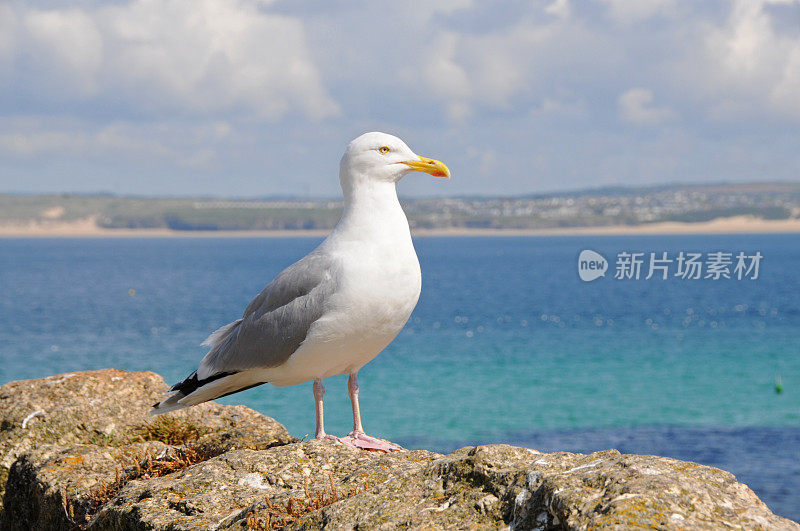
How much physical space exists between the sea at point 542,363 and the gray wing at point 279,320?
49.8 ft

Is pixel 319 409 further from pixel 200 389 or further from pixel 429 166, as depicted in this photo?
pixel 429 166

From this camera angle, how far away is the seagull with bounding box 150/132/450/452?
21.3 feet

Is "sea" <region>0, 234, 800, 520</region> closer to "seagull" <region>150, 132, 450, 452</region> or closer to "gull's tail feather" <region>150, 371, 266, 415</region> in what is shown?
"gull's tail feather" <region>150, 371, 266, 415</region>

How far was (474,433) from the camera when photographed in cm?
2644

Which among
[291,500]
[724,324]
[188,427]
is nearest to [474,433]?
[188,427]

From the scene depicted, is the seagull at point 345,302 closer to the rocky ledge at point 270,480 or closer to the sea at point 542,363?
the rocky ledge at point 270,480

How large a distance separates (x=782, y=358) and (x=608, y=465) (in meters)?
44.4

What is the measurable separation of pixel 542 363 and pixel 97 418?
3582 cm

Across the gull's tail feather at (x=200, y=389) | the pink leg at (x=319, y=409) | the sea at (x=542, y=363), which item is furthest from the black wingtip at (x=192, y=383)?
the sea at (x=542, y=363)

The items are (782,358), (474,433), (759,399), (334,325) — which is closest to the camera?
(334,325)

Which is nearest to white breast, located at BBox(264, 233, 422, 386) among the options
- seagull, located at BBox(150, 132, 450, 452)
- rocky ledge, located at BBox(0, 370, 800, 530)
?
seagull, located at BBox(150, 132, 450, 452)

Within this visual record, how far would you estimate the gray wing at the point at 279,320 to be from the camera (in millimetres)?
6625

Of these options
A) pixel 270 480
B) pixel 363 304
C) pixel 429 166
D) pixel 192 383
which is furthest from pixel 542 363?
pixel 270 480

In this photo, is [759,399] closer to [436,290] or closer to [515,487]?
[515,487]
